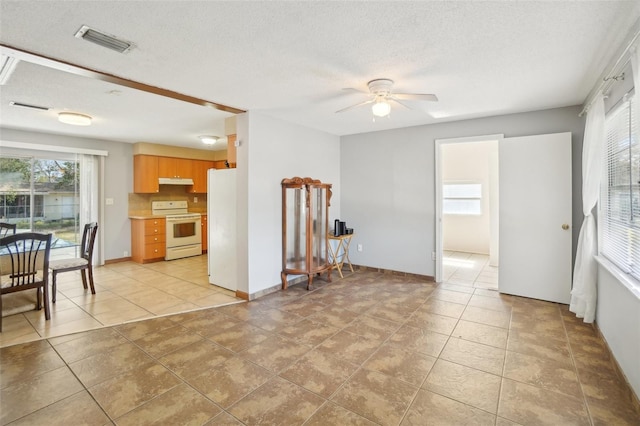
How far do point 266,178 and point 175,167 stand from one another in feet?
11.7

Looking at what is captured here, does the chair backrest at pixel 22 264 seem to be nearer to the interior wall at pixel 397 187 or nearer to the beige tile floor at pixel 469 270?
the interior wall at pixel 397 187

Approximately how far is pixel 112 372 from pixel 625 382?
12.2 feet

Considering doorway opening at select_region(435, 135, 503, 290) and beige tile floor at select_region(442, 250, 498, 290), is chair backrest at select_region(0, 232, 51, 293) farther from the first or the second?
doorway opening at select_region(435, 135, 503, 290)

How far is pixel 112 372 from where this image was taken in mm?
2293

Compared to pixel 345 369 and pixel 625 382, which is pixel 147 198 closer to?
pixel 345 369

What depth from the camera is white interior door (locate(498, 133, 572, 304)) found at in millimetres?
3664

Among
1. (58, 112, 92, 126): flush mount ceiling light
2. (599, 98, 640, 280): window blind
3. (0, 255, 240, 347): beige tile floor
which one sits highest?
(58, 112, 92, 126): flush mount ceiling light

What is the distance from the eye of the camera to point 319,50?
2281 mm

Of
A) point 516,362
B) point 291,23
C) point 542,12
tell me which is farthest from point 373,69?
point 516,362

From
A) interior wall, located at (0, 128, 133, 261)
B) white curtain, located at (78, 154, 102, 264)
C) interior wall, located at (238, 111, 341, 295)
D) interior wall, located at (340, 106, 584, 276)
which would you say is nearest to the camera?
interior wall, located at (238, 111, 341, 295)

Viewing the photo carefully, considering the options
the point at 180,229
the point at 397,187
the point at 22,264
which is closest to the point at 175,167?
the point at 180,229

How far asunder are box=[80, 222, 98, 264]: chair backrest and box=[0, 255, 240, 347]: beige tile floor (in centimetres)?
52

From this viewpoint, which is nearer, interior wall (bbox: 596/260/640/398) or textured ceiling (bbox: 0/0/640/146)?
textured ceiling (bbox: 0/0/640/146)

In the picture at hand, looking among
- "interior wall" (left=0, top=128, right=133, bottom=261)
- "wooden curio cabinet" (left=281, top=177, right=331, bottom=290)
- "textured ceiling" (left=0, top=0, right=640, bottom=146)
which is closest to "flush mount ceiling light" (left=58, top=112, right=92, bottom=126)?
"textured ceiling" (left=0, top=0, right=640, bottom=146)
